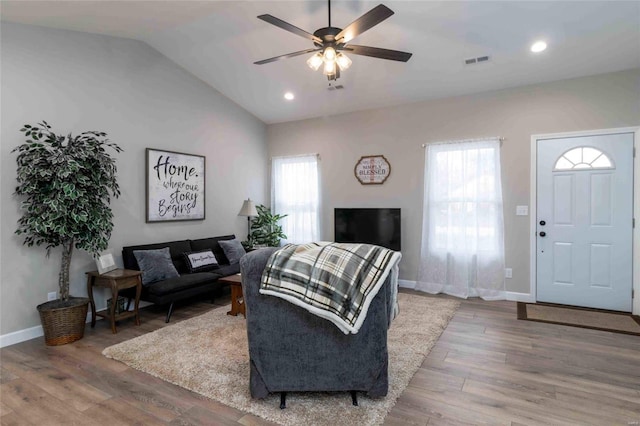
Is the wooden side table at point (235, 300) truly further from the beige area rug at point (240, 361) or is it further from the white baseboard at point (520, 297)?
the white baseboard at point (520, 297)

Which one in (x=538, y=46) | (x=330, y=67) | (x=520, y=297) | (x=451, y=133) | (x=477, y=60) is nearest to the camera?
(x=330, y=67)

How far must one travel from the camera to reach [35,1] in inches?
121

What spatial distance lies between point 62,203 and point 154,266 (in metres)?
1.22

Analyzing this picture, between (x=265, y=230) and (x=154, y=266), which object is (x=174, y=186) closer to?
(x=154, y=266)

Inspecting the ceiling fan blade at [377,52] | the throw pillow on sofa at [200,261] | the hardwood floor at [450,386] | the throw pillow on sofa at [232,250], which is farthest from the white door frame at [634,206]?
the throw pillow on sofa at [200,261]

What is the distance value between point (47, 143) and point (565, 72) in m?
5.83

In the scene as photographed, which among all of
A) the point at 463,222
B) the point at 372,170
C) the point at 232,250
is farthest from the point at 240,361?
the point at 372,170

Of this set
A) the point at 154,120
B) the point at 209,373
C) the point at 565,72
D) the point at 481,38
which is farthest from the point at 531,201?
the point at 154,120

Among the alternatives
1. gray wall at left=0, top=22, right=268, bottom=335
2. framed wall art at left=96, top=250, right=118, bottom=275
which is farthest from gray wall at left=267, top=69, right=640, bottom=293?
framed wall art at left=96, top=250, right=118, bottom=275

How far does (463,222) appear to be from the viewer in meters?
4.85

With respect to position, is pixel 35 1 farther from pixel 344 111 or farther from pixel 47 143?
pixel 344 111

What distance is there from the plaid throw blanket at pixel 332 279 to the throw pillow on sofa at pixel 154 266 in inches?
99.2

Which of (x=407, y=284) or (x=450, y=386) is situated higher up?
(x=407, y=284)

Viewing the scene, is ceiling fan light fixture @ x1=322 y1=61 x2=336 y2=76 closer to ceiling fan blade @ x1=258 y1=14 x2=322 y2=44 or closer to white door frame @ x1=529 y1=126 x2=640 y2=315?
ceiling fan blade @ x1=258 y1=14 x2=322 y2=44
